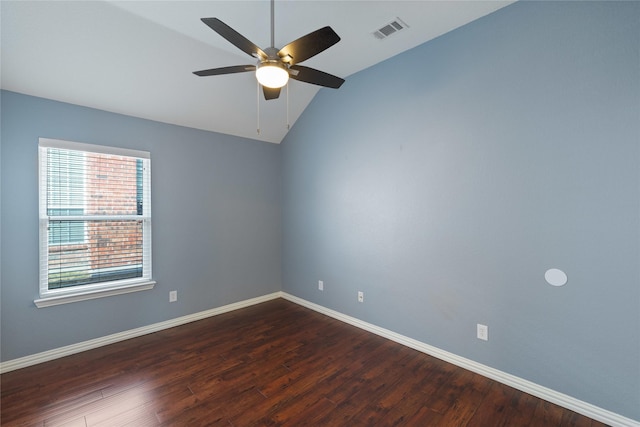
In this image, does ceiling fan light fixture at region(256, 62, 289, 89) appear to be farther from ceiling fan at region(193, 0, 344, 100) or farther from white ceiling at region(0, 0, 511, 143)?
white ceiling at region(0, 0, 511, 143)

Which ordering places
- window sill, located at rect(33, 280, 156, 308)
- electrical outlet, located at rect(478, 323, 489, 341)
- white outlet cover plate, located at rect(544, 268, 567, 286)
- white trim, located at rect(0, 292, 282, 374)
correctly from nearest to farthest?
1. white outlet cover plate, located at rect(544, 268, 567, 286)
2. electrical outlet, located at rect(478, 323, 489, 341)
3. white trim, located at rect(0, 292, 282, 374)
4. window sill, located at rect(33, 280, 156, 308)

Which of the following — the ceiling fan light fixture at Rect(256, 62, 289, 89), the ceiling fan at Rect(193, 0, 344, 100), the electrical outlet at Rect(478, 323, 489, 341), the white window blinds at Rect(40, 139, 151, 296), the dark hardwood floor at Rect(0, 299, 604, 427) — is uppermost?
the ceiling fan at Rect(193, 0, 344, 100)

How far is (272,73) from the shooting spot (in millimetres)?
1647

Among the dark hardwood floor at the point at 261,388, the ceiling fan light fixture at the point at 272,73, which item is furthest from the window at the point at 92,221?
the ceiling fan light fixture at the point at 272,73

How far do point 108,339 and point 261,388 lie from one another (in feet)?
6.20

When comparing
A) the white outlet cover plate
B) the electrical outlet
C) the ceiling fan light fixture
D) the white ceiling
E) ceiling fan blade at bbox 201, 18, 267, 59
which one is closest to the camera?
ceiling fan blade at bbox 201, 18, 267, 59

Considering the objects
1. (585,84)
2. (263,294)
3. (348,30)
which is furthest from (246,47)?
(263,294)

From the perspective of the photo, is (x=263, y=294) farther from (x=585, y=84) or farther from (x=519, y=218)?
(x=585, y=84)

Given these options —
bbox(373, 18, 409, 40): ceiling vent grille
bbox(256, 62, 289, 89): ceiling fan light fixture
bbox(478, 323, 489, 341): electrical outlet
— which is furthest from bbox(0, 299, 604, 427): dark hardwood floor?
bbox(373, 18, 409, 40): ceiling vent grille

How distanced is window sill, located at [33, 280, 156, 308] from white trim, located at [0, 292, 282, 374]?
0.44 meters

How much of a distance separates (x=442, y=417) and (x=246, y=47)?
Result: 8.84 feet

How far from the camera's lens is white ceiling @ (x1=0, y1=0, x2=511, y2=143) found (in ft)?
6.74

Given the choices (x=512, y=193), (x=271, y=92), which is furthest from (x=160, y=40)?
(x=512, y=193)

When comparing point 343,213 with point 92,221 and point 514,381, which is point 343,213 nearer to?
point 514,381
